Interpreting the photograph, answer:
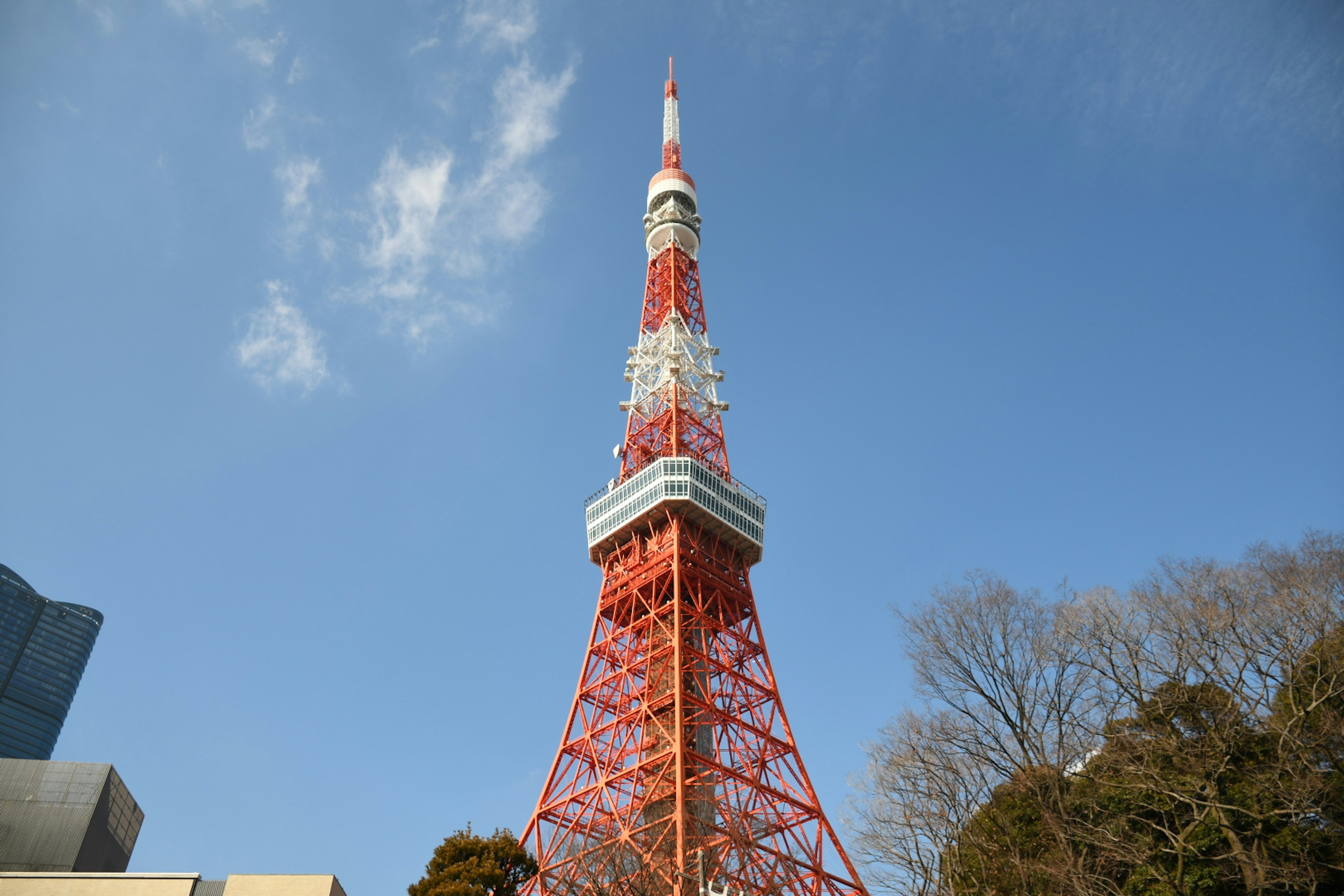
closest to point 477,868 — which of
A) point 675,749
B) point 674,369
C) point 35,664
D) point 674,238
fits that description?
point 675,749

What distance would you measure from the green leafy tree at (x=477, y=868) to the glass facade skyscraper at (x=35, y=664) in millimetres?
100625

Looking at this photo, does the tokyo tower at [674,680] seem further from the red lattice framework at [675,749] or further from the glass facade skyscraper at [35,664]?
the glass facade skyscraper at [35,664]

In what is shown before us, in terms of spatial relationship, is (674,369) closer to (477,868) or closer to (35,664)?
(477,868)

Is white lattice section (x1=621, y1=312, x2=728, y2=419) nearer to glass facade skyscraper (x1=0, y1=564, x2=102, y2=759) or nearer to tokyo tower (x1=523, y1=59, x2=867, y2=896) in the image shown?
tokyo tower (x1=523, y1=59, x2=867, y2=896)

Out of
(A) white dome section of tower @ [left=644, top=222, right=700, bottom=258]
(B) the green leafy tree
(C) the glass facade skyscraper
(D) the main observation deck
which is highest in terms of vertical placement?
(C) the glass facade skyscraper

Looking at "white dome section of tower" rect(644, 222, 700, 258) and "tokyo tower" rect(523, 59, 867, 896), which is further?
"white dome section of tower" rect(644, 222, 700, 258)

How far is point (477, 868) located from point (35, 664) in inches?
4287

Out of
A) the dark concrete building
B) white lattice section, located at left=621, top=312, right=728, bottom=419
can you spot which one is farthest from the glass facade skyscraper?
white lattice section, located at left=621, top=312, right=728, bottom=419

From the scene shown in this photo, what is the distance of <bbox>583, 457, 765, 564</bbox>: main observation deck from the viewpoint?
122ft

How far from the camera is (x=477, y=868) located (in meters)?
23.8

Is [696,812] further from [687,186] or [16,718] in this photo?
[16,718]

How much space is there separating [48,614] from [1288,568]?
12667 centimetres

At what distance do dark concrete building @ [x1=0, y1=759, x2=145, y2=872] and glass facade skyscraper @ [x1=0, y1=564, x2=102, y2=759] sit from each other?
277ft

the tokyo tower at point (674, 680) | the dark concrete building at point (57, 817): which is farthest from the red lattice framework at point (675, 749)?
the dark concrete building at point (57, 817)
